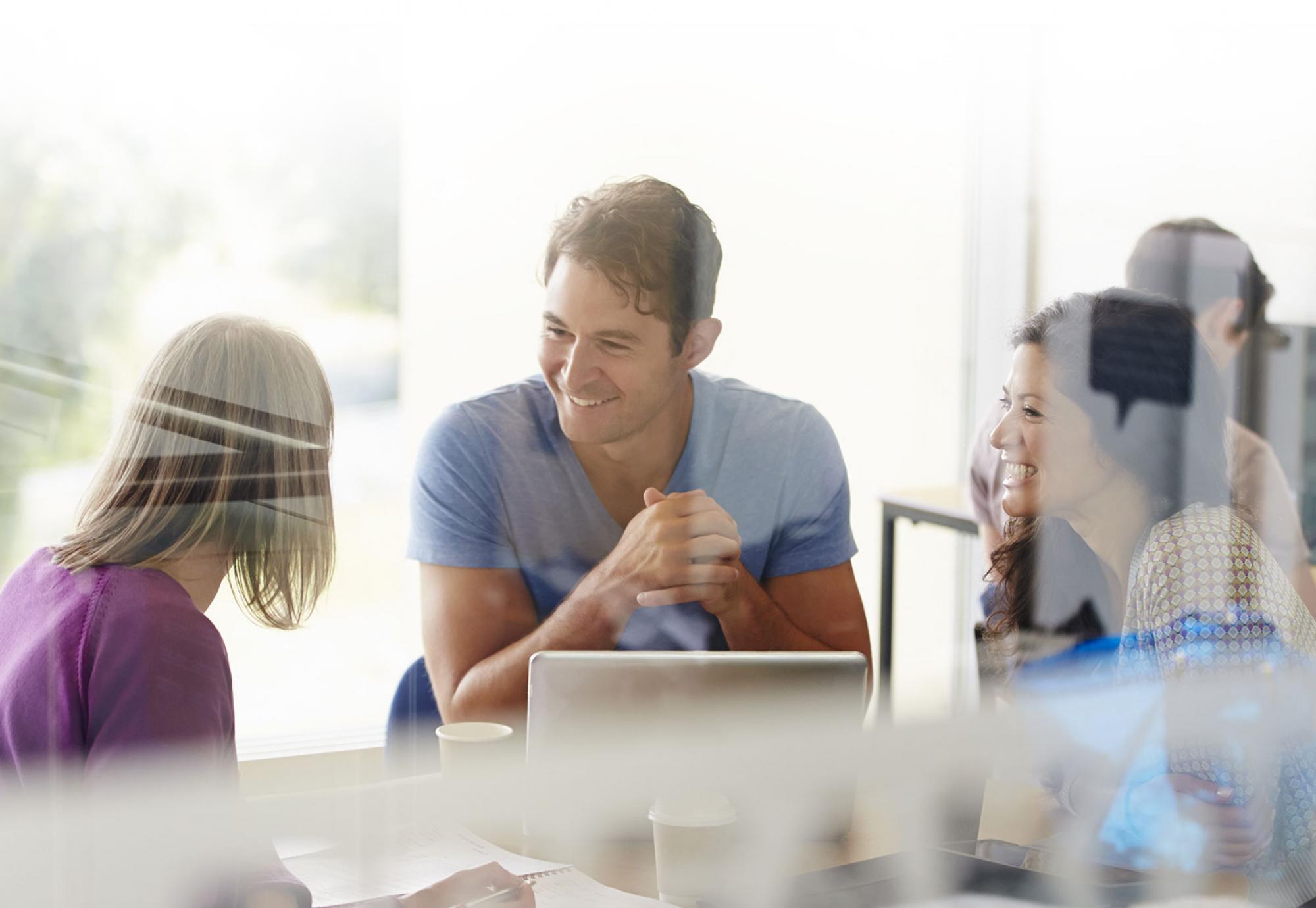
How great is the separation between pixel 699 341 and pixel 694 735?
0.31m

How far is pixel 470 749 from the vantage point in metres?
0.76

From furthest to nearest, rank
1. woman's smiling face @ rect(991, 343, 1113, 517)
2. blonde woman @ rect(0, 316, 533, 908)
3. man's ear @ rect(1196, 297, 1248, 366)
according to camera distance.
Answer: man's ear @ rect(1196, 297, 1248, 366) → woman's smiling face @ rect(991, 343, 1113, 517) → blonde woman @ rect(0, 316, 533, 908)

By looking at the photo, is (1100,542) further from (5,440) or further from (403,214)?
(5,440)

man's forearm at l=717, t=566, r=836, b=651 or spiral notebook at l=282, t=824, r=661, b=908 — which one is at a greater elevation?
man's forearm at l=717, t=566, r=836, b=651

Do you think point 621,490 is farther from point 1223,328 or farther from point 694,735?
point 1223,328

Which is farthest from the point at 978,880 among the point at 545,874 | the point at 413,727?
the point at 413,727

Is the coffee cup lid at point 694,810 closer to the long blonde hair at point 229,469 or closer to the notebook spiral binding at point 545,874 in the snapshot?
the notebook spiral binding at point 545,874

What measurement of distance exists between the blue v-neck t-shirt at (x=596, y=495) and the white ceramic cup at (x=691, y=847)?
13 centimetres

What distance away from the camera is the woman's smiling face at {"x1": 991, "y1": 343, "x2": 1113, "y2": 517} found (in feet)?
3.04

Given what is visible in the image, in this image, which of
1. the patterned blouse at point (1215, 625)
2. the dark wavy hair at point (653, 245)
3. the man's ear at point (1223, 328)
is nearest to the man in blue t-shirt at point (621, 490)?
the dark wavy hair at point (653, 245)

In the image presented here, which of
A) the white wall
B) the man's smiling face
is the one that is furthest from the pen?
the white wall

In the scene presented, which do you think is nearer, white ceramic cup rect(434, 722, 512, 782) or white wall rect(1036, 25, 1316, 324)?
white ceramic cup rect(434, 722, 512, 782)

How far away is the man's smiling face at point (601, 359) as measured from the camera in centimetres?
78

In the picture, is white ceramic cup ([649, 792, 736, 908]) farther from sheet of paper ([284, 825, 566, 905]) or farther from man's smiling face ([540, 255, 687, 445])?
man's smiling face ([540, 255, 687, 445])
